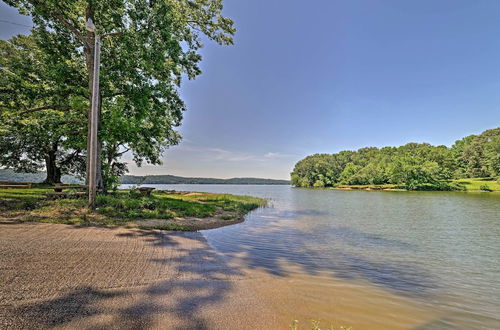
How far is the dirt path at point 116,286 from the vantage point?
3.60 metres

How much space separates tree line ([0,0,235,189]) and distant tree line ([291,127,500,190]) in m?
79.2

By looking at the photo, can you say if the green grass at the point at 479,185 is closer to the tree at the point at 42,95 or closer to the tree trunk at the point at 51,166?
the tree at the point at 42,95

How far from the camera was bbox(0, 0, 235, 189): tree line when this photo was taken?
41.5 ft

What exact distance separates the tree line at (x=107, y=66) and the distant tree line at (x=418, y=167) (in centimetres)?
7915

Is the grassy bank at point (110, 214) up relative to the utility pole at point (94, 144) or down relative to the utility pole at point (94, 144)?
down

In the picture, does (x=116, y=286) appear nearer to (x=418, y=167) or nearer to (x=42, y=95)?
(x=42, y=95)

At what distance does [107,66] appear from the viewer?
14.8m

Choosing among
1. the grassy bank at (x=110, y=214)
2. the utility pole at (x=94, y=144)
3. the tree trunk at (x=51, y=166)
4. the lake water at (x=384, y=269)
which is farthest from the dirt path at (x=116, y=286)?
the tree trunk at (x=51, y=166)

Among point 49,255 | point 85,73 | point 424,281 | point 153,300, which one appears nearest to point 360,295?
point 424,281

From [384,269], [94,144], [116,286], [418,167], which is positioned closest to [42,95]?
[94,144]

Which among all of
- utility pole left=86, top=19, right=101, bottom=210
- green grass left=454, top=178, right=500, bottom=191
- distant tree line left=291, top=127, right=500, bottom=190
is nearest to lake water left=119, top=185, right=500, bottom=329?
utility pole left=86, top=19, right=101, bottom=210

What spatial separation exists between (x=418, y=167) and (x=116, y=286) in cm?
8898

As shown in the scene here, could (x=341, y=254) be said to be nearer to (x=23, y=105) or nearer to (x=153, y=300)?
(x=153, y=300)

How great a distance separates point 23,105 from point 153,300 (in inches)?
847
